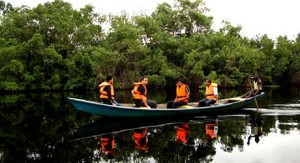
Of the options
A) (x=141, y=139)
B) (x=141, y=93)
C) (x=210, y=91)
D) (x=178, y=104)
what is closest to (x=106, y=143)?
(x=141, y=139)

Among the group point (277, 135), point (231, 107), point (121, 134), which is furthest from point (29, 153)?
point (231, 107)

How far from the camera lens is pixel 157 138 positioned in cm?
1153

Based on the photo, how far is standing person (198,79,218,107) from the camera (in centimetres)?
1730

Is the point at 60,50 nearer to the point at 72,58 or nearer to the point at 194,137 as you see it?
the point at 72,58

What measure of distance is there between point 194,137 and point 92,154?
345cm

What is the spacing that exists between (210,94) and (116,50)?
87.8 ft

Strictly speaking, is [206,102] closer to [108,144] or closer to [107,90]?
[107,90]

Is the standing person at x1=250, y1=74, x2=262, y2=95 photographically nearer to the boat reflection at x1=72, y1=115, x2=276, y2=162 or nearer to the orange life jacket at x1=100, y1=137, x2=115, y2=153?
the boat reflection at x1=72, y1=115, x2=276, y2=162

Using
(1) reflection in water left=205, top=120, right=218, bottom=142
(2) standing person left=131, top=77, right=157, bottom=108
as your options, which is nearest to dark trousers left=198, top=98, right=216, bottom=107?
(1) reflection in water left=205, top=120, right=218, bottom=142

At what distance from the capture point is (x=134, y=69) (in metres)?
44.6

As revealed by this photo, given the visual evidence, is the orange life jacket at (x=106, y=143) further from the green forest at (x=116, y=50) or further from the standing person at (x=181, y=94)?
the green forest at (x=116, y=50)

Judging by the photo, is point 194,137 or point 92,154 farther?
point 194,137

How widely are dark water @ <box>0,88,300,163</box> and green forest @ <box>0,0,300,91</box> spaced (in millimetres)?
26719

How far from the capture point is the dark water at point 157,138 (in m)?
9.28
